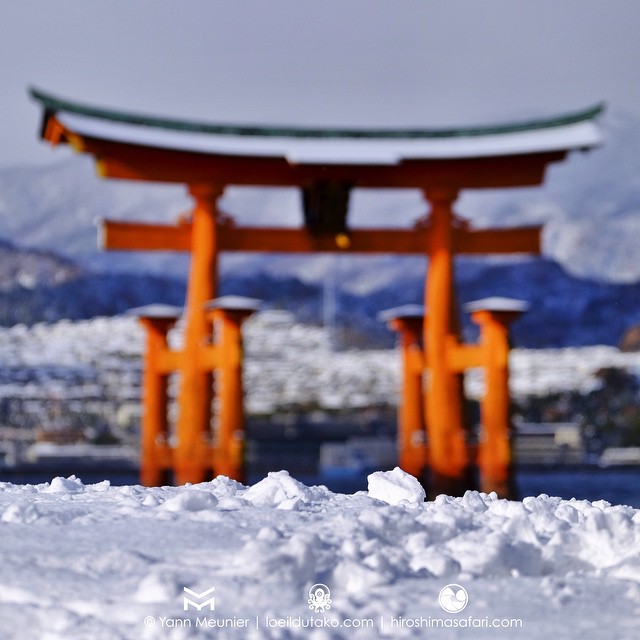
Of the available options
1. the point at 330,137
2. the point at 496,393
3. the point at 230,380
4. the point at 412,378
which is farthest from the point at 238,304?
the point at 412,378

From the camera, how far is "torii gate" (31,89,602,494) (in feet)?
38.6

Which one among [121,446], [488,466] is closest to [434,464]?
[488,466]

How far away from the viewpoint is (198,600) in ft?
10.2

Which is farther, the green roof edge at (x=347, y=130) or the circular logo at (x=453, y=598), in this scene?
the green roof edge at (x=347, y=130)

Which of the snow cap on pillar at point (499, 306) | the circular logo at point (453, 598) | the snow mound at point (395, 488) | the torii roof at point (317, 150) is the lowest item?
the circular logo at point (453, 598)

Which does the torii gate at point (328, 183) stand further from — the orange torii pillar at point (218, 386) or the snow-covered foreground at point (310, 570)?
the snow-covered foreground at point (310, 570)

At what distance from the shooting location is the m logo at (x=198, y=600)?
3055 mm

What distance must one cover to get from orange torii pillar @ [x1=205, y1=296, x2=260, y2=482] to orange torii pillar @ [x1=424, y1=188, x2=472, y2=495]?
2.11 meters

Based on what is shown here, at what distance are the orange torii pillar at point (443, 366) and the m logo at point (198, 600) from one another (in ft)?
29.2

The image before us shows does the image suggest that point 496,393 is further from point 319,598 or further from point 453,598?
point 319,598

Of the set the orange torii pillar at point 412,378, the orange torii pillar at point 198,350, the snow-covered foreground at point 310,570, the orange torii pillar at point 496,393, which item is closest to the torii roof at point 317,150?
the orange torii pillar at point 198,350

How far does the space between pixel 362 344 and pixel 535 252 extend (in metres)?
33.6

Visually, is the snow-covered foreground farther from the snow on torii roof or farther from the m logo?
the snow on torii roof

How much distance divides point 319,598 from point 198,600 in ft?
1.14
